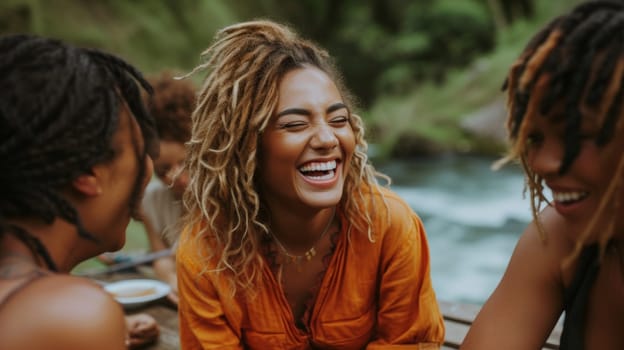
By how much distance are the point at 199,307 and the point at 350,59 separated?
15228 mm

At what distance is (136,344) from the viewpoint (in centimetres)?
213

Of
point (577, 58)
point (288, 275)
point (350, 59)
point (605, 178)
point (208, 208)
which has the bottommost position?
point (288, 275)

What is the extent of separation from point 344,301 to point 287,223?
313 mm

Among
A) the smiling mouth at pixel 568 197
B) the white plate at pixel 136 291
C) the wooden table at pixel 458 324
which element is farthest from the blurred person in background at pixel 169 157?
the smiling mouth at pixel 568 197

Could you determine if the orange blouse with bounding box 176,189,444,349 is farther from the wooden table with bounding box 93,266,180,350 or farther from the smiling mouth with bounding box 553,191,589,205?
the smiling mouth with bounding box 553,191,589,205

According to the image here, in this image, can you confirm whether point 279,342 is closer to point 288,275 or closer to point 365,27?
point 288,275

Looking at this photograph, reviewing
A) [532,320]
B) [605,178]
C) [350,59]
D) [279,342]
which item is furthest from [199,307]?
[350,59]

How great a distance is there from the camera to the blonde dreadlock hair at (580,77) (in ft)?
3.60

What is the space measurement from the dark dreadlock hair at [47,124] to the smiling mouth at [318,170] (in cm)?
70

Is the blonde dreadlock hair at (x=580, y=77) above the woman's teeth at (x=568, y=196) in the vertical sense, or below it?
above

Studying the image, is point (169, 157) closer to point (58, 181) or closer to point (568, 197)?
point (58, 181)

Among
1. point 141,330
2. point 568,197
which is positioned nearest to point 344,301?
point 141,330

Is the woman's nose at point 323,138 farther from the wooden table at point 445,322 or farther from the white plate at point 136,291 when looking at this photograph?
the white plate at point 136,291

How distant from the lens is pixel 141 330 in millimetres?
2139
